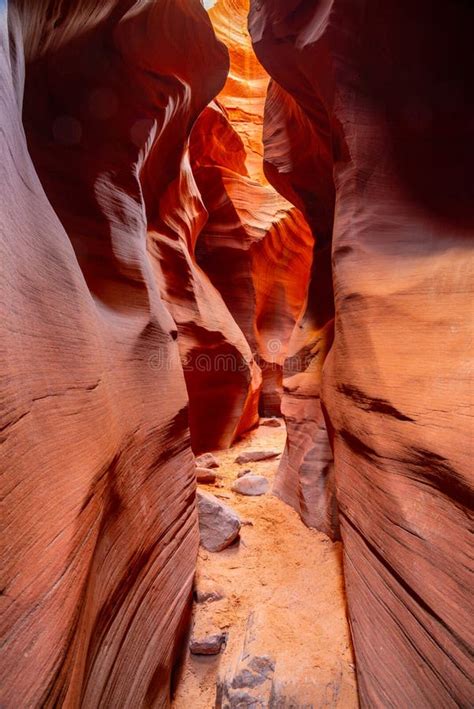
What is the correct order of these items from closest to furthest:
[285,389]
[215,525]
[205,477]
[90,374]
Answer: [90,374], [215,525], [205,477], [285,389]

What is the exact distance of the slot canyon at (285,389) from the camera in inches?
47.8

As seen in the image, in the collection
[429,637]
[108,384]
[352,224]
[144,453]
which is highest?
[352,224]

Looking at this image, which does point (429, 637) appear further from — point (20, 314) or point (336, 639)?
point (20, 314)

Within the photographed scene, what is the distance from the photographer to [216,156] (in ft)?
28.0

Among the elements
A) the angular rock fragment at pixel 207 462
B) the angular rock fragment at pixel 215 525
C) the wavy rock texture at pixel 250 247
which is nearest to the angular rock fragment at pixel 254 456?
the angular rock fragment at pixel 207 462

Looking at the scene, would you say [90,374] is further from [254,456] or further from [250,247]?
[250,247]

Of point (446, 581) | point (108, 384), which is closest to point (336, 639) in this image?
point (446, 581)

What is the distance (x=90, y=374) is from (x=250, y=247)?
703 centimetres

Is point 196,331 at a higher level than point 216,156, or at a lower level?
lower

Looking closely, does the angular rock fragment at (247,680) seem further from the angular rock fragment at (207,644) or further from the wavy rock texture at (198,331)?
the wavy rock texture at (198,331)

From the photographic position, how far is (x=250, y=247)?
8.02m

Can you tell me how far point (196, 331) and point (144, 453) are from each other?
12.1ft

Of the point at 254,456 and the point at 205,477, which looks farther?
the point at 254,456

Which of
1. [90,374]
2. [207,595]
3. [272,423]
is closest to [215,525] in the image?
[207,595]
